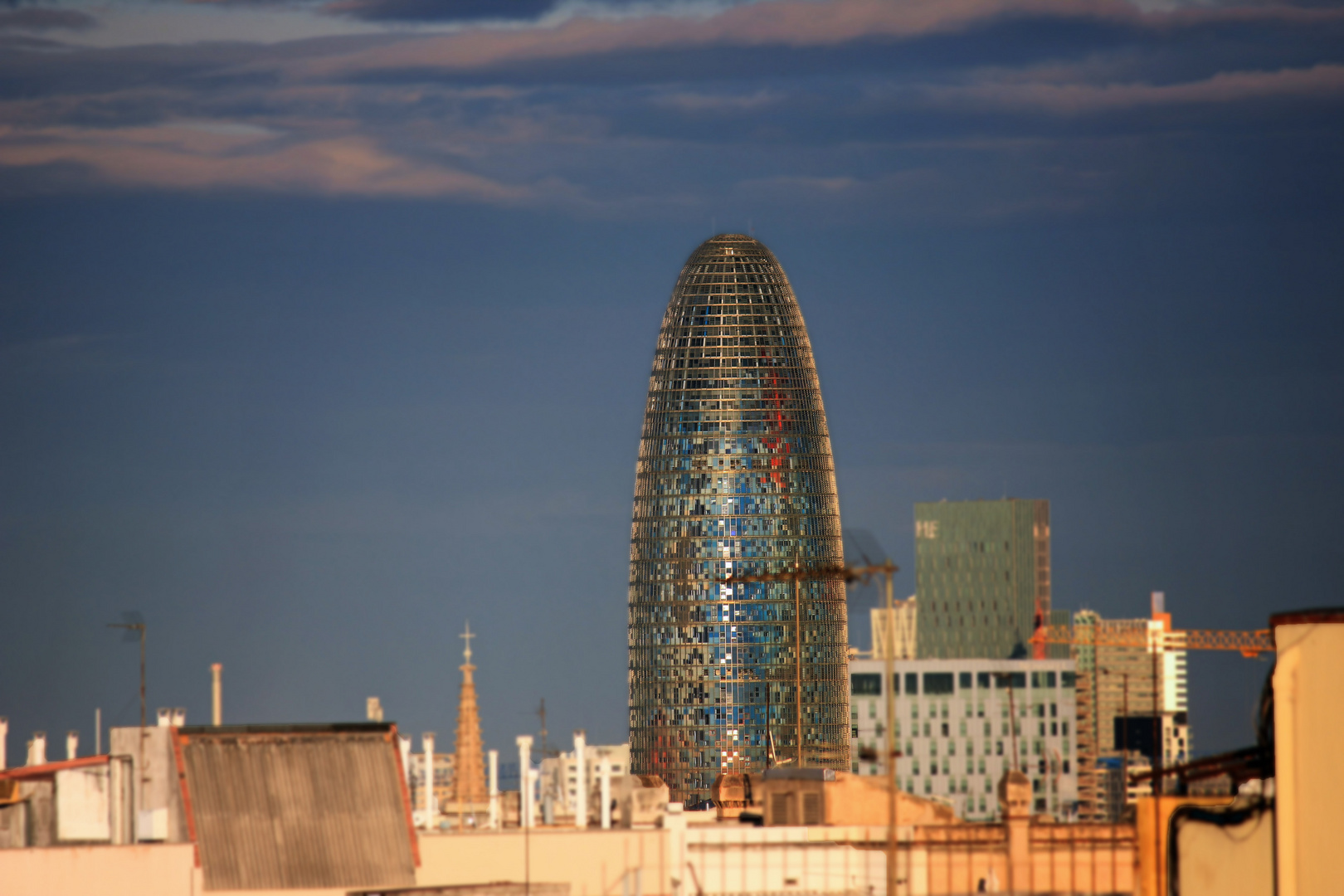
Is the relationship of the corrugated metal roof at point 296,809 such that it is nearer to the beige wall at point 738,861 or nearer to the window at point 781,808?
the beige wall at point 738,861

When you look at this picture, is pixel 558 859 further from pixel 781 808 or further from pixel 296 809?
pixel 781 808

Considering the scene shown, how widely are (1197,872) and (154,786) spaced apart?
99.6ft

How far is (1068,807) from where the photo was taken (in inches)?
5330

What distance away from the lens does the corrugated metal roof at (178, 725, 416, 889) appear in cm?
6938

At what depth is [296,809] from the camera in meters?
70.6

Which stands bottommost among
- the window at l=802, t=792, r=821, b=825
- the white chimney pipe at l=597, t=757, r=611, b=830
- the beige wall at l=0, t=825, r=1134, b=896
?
the beige wall at l=0, t=825, r=1134, b=896

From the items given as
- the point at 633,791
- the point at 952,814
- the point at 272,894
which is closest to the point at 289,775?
the point at 272,894

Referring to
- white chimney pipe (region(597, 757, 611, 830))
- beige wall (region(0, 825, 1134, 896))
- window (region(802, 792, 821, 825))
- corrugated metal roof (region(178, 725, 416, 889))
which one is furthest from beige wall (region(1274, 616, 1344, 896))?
window (region(802, 792, 821, 825))

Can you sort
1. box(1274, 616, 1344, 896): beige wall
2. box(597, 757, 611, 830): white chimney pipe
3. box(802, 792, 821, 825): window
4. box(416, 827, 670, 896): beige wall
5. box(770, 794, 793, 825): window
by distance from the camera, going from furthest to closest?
box(802, 792, 821, 825): window → box(770, 794, 793, 825): window → box(597, 757, 611, 830): white chimney pipe → box(416, 827, 670, 896): beige wall → box(1274, 616, 1344, 896): beige wall

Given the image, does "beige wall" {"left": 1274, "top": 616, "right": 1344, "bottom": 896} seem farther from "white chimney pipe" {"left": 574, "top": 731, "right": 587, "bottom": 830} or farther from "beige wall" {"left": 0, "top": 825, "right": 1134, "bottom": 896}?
"white chimney pipe" {"left": 574, "top": 731, "right": 587, "bottom": 830}

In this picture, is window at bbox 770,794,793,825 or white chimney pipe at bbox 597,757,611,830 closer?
white chimney pipe at bbox 597,757,611,830

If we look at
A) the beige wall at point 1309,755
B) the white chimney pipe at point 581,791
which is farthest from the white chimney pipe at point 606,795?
the beige wall at point 1309,755

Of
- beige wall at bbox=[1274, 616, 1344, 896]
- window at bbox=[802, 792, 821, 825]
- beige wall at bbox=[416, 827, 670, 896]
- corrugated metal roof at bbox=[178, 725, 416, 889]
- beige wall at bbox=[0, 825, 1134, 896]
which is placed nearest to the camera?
beige wall at bbox=[1274, 616, 1344, 896]

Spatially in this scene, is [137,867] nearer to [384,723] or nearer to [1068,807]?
[384,723]
